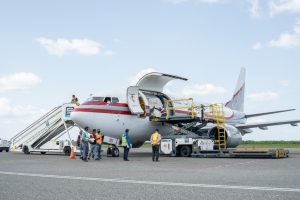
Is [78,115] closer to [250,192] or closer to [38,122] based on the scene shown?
[38,122]

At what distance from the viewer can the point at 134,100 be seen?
20.1 m

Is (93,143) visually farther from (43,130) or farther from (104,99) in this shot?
(43,130)

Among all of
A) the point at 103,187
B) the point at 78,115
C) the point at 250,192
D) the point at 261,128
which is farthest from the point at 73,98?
the point at 250,192

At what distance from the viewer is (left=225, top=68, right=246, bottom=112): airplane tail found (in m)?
34.2

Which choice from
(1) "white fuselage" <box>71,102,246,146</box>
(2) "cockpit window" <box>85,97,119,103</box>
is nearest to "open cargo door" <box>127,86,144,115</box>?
(1) "white fuselage" <box>71,102,246,146</box>

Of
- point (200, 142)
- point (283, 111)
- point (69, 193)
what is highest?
point (283, 111)

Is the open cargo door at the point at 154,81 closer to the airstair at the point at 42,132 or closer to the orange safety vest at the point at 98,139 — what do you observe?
the orange safety vest at the point at 98,139

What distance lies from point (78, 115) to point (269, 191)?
13.1 m

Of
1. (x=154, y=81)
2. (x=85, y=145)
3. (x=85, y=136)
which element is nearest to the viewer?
(x=85, y=145)

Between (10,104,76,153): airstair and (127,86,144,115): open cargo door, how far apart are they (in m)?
5.32

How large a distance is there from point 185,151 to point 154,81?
14.5ft

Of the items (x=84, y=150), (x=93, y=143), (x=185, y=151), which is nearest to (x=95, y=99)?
(x=93, y=143)

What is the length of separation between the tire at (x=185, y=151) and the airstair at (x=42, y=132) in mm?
7061

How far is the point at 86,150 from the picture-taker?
55.7 ft
